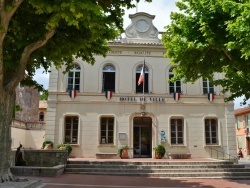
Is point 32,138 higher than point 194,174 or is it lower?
higher

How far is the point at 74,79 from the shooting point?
20.0 metres

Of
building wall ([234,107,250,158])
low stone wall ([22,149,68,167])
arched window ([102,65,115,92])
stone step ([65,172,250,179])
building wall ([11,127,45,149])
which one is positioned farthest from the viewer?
building wall ([234,107,250,158])

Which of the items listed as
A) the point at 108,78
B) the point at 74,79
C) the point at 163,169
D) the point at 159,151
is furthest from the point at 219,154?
the point at 74,79

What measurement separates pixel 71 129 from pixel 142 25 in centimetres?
897

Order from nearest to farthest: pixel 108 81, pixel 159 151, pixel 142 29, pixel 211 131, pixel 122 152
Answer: pixel 159 151
pixel 122 152
pixel 211 131
pixel 108 81
pixel 142 29

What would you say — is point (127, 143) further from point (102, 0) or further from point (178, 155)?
point (102, 0)

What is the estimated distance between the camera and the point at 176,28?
11797 mm

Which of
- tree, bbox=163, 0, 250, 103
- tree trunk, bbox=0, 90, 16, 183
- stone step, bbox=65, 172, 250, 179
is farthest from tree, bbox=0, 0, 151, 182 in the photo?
stone step, bbox=65, 172, 250, 179

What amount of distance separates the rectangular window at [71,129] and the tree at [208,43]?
9189 mm

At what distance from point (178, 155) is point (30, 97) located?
24.9 metres

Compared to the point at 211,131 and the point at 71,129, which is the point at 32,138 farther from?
the point at 211,131

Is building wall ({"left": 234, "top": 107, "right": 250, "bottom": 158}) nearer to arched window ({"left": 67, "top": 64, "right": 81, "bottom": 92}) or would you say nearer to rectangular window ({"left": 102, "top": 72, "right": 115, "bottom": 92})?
rectangular window ({"left": 102, "top": 72, "right": 115, "bottom": 92})

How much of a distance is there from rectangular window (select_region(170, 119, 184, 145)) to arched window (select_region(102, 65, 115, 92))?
477 cm

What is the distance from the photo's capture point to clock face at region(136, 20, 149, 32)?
21188mm
